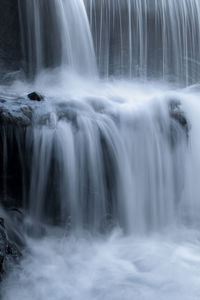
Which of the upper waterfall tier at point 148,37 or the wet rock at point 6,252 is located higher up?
the upper waterfall tier at point 148,37

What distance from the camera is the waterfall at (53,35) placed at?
7.17 metres

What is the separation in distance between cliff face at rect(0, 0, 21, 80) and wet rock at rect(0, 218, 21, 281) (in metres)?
4.21

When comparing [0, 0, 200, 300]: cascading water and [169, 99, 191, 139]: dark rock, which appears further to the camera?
[169, 99, 191, 139]: dark rock

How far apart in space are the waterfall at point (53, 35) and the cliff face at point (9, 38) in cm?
13

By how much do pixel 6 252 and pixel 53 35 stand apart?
5041 mm

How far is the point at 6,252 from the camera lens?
3.55 metres

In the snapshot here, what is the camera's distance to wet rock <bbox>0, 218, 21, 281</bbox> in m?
3.31

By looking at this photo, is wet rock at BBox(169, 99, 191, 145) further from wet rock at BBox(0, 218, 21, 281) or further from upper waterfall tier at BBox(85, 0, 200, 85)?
upper waterfall tier at BBox(85, 0, 200, 85)

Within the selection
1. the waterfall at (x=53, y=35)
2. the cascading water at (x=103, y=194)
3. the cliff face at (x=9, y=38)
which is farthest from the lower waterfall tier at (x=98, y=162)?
the cliff face at (x=9, y=38)

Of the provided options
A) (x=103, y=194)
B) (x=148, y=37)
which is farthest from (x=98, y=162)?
(x=148, y=37)

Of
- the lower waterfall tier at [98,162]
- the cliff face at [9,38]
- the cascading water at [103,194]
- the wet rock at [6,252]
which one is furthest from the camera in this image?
the cliff face at [9,38]

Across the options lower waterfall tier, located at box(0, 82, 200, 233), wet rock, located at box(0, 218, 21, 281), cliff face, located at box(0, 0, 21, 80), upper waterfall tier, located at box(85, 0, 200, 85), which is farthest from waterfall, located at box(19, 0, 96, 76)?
wet rock, located at box(0, 218, 21, 281)

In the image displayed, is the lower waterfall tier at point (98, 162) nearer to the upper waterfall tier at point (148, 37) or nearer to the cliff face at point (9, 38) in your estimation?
the cliff face at point (9, 38)

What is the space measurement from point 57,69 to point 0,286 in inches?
198
